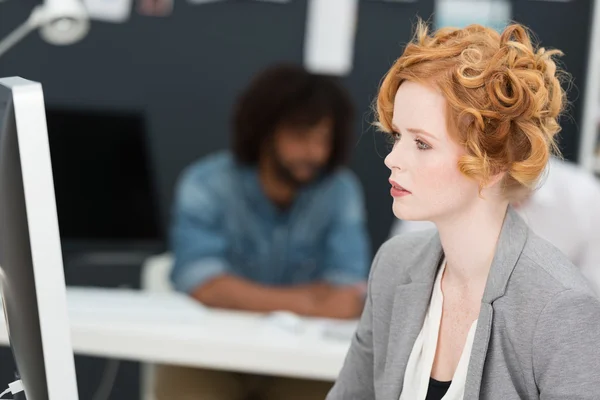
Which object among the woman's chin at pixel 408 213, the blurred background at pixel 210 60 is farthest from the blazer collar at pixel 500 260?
the blurred background at pixel 210 60

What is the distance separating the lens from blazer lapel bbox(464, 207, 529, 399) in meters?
1.12

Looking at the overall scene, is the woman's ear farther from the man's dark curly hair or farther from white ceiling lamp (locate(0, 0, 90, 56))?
the man's dark curly hair

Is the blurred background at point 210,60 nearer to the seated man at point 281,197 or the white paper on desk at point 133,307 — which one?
the seated man at point 281,197

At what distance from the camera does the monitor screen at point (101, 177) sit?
2.98 metres

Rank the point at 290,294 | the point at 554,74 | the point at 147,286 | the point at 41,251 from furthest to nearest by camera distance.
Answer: the point at 147,286, the point at 290,294, the point at 554,74, the point at 41,251

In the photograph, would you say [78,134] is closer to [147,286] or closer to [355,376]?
[147,286]

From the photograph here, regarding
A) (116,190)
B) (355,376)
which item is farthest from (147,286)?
(355,376)

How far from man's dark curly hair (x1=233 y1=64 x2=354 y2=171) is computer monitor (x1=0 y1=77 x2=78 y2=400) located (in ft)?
6.10

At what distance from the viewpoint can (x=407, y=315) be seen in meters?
1.26

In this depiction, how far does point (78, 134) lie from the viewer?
3010mm

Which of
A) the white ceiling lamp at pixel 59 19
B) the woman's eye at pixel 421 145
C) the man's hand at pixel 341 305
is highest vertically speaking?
the white ceiling lamp at pixel 59 19

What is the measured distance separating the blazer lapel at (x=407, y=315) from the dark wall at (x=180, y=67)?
225 cm

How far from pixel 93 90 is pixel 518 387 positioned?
110 inches

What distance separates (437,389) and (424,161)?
33cm
